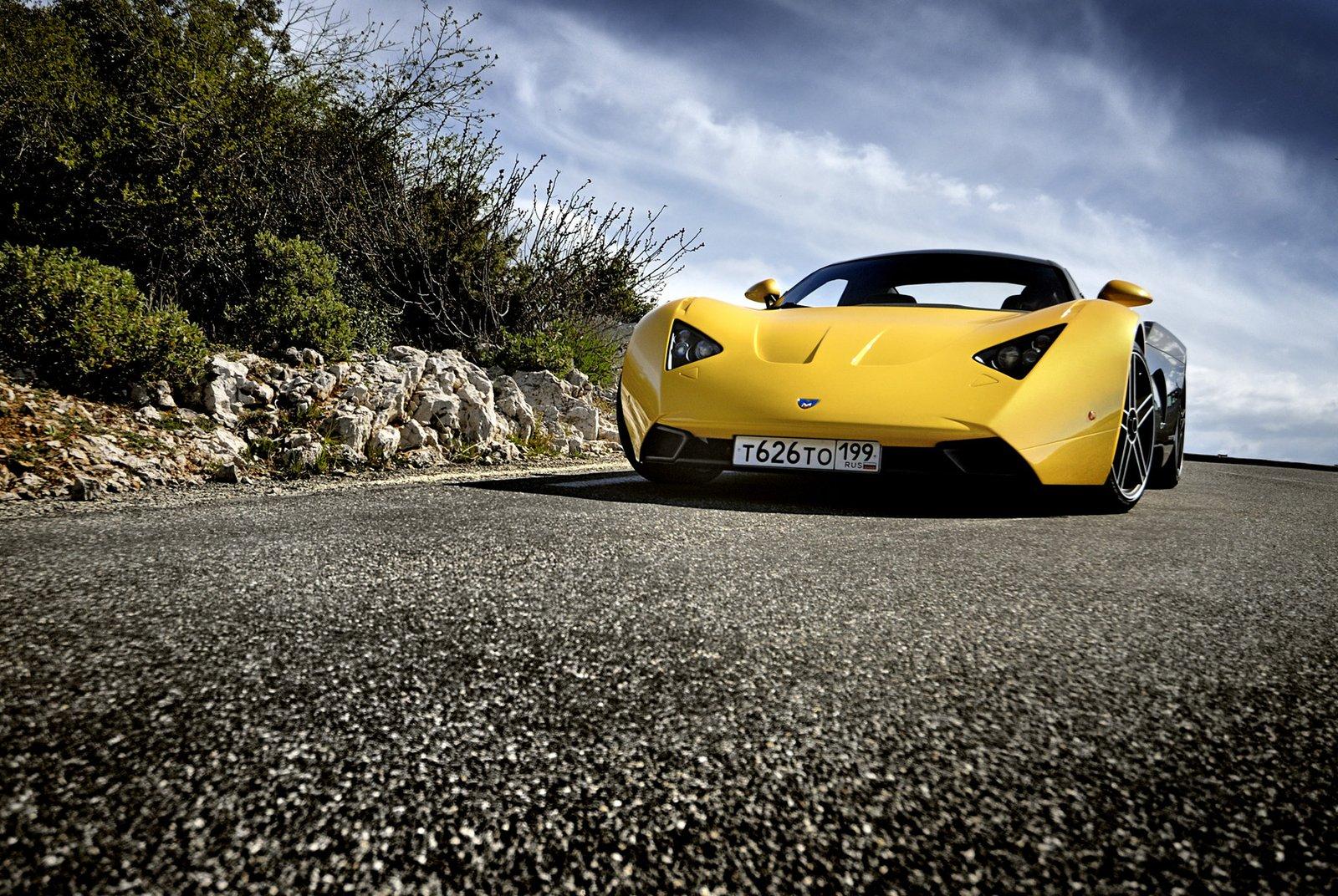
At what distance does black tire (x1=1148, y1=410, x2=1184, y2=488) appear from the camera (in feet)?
18.0

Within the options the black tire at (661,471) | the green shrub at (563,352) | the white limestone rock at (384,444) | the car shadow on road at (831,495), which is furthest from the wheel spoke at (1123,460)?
the green shrub at (563,352)

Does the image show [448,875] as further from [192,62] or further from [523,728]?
[192,62]

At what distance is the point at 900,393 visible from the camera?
3389mm

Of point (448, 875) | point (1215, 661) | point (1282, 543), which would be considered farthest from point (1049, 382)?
point (448, 875)

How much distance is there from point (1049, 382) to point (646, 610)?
2.31 metres

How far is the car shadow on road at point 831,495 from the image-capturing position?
3.45 m

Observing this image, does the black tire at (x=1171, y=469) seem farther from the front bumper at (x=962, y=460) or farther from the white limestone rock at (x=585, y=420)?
the white limestone rock at (x=585, y=420)

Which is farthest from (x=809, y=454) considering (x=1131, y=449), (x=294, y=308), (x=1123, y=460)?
(x=294, y=308)

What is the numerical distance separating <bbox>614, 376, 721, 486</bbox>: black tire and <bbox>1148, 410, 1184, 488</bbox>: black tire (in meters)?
3.20

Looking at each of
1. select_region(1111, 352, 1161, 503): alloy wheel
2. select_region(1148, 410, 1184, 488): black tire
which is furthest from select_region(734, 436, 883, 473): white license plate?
select_region(1148, 410, 1184, 488): black tire

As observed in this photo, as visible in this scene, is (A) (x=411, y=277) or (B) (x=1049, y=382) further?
(A) (x=411, y=277)

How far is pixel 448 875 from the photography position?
860mm

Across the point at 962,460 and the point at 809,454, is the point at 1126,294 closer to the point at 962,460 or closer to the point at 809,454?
the point at 962,460

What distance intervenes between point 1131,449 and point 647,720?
3.40m
